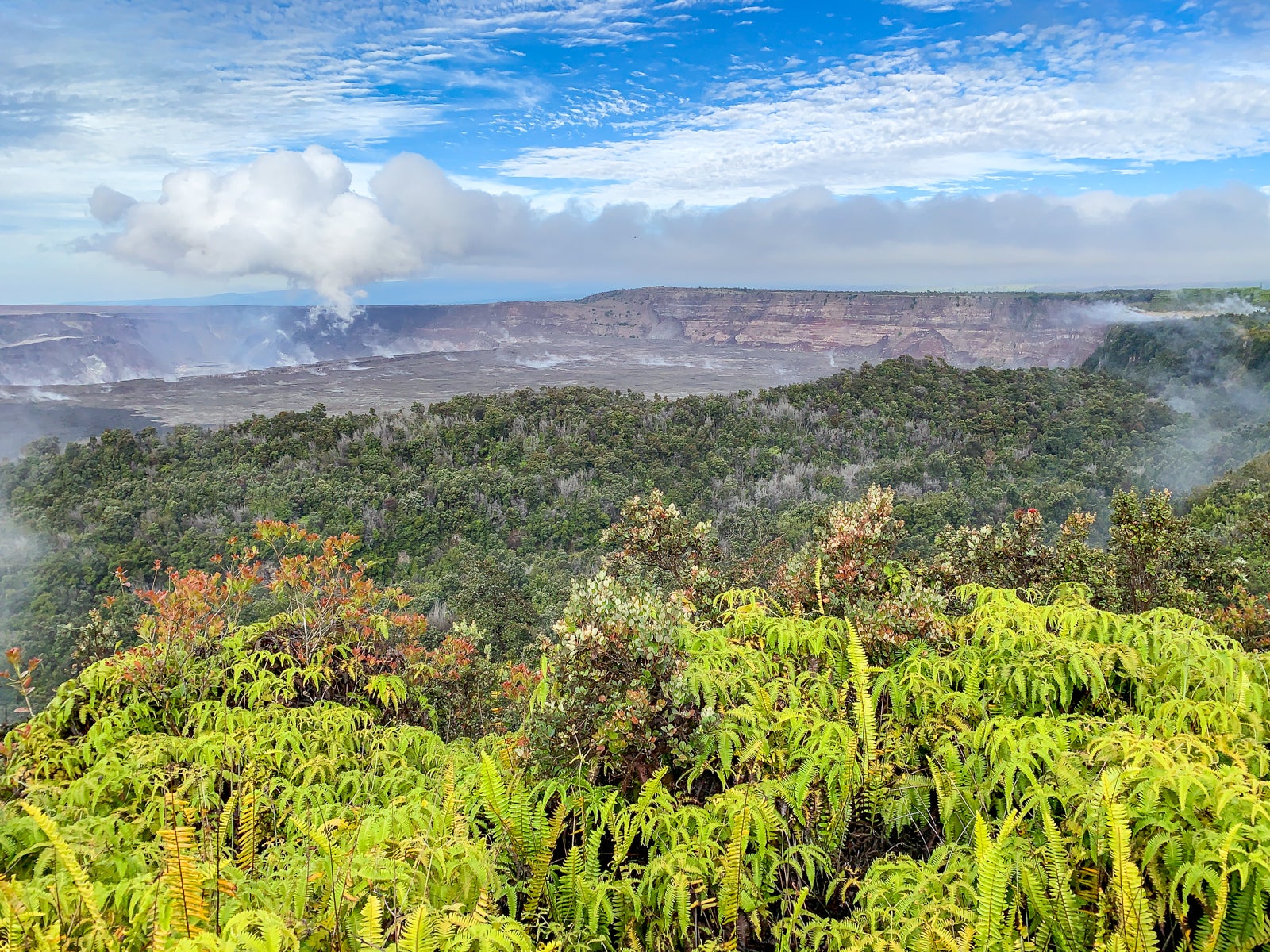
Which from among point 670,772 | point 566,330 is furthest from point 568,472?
point 566,330

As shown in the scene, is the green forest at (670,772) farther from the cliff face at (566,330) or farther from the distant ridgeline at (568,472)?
the cliff face at (566,330)

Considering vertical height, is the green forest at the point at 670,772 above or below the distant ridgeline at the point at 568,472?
above

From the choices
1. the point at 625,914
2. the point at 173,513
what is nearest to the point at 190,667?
the point at 625,914

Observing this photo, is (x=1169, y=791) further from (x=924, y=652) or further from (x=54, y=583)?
(x=54, y=583)

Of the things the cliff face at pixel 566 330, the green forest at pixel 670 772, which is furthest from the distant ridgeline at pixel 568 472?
the cliff face at pixel 566 330

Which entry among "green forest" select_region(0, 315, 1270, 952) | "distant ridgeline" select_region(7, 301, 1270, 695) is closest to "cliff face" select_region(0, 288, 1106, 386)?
"distant ridgeline" select_region(7, 301, 1270, 695)

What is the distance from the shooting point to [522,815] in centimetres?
242

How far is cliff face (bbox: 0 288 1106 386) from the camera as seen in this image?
96.1m

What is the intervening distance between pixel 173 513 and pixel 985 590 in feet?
116

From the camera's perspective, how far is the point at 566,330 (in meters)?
143

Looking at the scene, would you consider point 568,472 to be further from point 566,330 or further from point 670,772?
point 566,330

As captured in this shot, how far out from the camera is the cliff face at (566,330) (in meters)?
96.1

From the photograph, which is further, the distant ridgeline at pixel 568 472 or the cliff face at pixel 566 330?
the cliff face at pixel 566 330

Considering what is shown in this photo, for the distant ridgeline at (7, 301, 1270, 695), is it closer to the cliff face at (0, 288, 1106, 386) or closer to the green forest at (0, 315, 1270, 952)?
the green forest at (0, 315, 1270, 952)
